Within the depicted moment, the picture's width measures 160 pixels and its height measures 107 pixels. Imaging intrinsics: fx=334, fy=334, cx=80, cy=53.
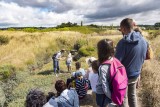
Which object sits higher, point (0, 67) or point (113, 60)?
point (113, 60)

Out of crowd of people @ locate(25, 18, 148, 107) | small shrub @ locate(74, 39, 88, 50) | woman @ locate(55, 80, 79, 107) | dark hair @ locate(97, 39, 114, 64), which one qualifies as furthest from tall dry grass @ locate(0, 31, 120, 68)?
dark hair @ locate(97, 39, 114, 64)

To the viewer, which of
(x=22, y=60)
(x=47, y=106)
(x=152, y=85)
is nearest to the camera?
(x=47, y=106)

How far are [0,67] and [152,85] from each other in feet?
37.4

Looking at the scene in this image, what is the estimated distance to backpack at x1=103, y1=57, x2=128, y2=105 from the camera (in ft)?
13.7

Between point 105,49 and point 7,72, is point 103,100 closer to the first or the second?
point 105,49

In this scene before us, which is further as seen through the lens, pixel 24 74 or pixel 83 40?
pixel 83 40

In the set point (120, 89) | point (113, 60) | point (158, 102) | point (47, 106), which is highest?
point (113, 60)

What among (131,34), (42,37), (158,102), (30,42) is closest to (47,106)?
(131,34)

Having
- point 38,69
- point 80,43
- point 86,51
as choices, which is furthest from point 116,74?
point 80,43

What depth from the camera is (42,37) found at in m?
31.5

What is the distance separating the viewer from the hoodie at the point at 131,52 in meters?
4.79

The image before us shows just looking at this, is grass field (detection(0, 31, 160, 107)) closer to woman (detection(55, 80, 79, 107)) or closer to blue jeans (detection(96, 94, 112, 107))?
woman (detection(55, 80, 79, 107))

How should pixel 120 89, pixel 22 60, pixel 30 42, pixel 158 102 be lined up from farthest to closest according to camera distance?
pixel 30 42 < pixel 22 60 < pixel 158 102 < pixel 120 89

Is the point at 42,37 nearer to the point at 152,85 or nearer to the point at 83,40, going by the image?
the point at 83,40
